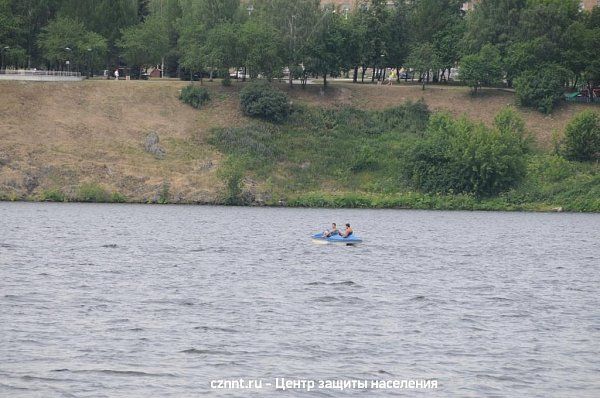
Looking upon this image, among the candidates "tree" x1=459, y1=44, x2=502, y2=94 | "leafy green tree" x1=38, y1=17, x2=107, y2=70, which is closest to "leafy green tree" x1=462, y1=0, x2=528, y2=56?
"tree" x1=459, y1=44, x2=502, y2=94

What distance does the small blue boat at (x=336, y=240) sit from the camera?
6738 centimetres

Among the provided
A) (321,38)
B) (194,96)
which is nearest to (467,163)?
(321,38)

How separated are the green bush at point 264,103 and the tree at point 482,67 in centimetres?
2114

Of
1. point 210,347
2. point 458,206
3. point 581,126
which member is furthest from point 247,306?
point 581,126

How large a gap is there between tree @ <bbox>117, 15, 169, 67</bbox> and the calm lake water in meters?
56.7

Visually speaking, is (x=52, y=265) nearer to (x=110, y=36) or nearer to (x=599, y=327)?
(x=599, y=327)

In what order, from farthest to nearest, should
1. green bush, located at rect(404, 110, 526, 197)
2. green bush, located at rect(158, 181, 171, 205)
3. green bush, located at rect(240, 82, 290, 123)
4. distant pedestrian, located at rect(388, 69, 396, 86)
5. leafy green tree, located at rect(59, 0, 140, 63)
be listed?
distant pedestrian, located at rect(388, 69, 396, 86)
leafy green tree, located at rect(59, 0, 140, 63)
green bush, located at rect(240, 82, 290, 123)
green bush, located at rect(404, 110, 526, 197)
green bush, located at rect(158, 181, 171, 205)

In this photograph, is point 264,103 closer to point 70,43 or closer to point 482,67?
point 70,43

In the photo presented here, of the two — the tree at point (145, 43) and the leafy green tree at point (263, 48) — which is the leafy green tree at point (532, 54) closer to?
the leafy green tree at point (263, 48)

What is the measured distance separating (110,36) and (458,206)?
53.2m

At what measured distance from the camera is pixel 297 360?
33.1 meters

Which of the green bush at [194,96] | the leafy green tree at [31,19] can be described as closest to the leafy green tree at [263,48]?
the green bush at [194,96]

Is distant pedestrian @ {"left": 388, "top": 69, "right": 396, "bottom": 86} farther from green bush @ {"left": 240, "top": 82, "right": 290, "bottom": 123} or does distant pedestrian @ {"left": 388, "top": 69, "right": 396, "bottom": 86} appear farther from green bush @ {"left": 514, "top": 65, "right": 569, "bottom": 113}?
green bush @ {"left": 240, "top": 82, "right": 290, "bottom": 123}

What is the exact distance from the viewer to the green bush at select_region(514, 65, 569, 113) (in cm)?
12375
